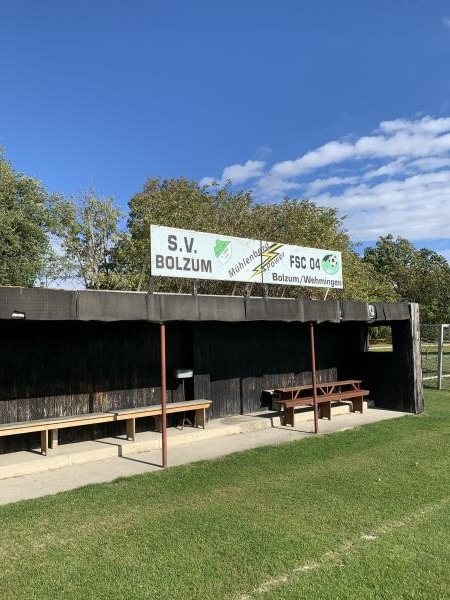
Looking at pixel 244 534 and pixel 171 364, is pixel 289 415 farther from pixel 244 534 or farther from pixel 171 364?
pixel 244 534

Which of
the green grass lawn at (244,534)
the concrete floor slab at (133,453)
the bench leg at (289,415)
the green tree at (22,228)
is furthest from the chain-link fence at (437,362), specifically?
the green tree at (22,228)

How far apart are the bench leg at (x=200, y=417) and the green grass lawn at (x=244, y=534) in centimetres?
213

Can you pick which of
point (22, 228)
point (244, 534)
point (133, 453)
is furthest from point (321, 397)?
point (22, 228)

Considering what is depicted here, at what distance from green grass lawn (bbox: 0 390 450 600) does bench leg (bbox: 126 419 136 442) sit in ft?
5.38

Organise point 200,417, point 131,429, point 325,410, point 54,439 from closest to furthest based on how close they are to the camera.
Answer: point 54,439 < point 131,429 < point 200,417 < point 325,410

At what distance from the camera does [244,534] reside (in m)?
4.57

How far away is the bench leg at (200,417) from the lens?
9.32 m

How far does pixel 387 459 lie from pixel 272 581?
13.0 feet

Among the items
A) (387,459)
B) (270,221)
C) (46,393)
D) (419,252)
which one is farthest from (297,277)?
(419,252)

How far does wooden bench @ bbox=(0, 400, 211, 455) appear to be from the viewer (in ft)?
23.2

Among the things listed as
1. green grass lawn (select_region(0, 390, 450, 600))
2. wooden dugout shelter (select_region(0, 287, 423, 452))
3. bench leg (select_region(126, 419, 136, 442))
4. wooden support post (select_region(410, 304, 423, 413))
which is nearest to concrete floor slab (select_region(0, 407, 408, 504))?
bench leg (select_region(126, 419, 136, 442))

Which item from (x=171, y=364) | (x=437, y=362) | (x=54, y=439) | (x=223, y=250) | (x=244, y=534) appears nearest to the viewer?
(x=244, y=534)

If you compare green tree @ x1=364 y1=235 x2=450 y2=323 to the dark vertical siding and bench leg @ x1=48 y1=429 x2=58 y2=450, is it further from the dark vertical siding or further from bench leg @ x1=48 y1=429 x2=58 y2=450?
bench leg @ x1=48 y1=429 x2=58 y2=450

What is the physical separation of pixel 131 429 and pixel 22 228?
53.1 ft
